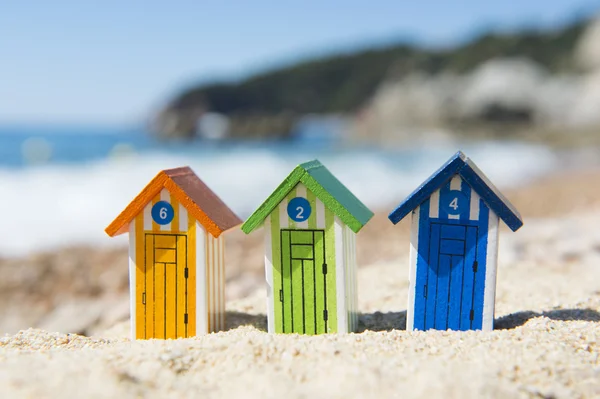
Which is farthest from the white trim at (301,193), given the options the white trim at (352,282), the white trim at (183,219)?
the white trim at (183,219)

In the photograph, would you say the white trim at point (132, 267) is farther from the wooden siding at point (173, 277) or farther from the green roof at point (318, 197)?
the green roof at point (318, 197)

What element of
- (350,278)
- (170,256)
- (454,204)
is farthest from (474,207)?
(170,256)

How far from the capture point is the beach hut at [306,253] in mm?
5125

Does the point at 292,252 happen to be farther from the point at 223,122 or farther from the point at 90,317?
the point at 223,122

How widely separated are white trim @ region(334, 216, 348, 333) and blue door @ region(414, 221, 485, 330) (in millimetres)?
569

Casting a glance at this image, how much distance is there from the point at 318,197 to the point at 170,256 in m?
1.35

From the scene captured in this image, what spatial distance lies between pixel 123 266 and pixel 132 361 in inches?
258

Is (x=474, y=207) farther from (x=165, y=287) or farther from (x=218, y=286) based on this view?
(x=165, y=287)

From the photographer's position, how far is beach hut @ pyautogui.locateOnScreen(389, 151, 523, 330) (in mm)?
5039

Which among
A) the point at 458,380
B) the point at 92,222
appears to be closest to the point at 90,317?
the point at 458,380

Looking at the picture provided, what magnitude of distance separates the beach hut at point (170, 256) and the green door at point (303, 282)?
632mm

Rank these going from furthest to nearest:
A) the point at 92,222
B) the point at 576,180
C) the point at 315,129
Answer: the point at 315,129 → the point at 576,180 → the point at 92,222

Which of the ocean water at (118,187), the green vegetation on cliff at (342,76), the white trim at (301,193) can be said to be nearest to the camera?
the white trim at (301,193)

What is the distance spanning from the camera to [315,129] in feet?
271
